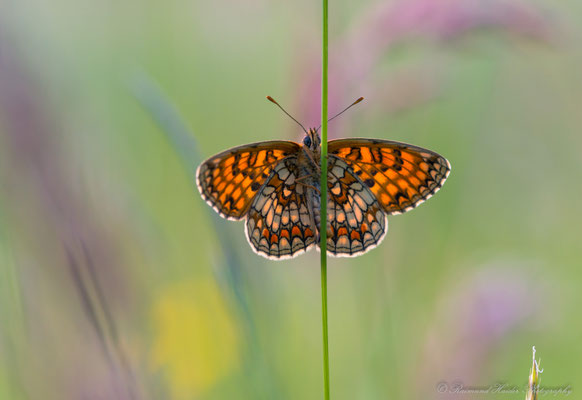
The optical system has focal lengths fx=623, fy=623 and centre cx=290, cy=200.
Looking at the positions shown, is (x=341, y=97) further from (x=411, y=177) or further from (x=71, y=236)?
(x=71, y=236)

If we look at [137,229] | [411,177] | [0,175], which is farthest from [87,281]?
[411,177]

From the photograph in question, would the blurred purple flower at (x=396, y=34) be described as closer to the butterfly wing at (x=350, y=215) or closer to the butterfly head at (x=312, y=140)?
the butterfly head at (x=312, y=140)

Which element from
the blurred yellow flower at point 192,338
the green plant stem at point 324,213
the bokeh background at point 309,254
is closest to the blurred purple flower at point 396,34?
the bokeh background at point 309,254

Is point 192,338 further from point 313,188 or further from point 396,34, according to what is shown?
point 396,34

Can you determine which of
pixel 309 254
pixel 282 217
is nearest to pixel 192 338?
pixel 309 254

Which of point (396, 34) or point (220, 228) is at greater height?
point (396, 34)

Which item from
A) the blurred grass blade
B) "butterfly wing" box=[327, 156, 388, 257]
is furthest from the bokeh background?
"butterfly wing" box=[327, 156, 388, 257]

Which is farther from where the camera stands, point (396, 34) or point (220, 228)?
point (396, 34)
